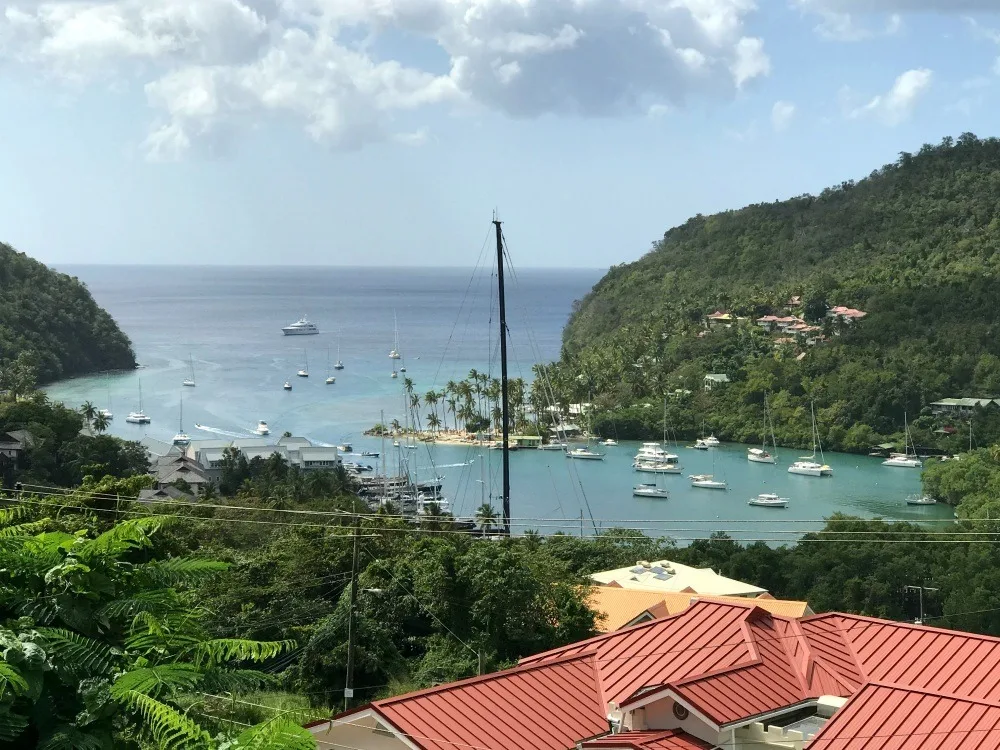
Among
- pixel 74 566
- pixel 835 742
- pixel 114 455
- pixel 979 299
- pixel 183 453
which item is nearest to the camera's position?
pixel 74 566

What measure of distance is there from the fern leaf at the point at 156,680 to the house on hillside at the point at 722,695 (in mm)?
3762

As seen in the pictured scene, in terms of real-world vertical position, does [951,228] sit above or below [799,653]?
above

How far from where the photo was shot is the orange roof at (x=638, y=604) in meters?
15.6

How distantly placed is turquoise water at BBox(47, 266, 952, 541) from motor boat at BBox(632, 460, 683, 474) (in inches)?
17.6

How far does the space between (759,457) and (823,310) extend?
1488cm

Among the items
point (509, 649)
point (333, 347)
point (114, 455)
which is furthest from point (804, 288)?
point (509, 649)

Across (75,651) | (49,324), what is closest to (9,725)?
(75,651)

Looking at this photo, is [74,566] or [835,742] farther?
[835,742]

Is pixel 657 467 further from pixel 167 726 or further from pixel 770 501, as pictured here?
pixel 167 726

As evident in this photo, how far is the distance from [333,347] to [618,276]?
828 inches

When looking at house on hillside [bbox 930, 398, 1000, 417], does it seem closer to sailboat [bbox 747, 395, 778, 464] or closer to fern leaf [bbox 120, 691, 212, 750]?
sailboat [bbox 747, 395, 778, 464]

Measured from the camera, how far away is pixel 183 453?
41031 millimetres

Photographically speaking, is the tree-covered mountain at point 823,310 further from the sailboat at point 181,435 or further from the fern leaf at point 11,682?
the fern leaf at point 11,682

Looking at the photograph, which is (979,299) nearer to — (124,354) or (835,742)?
(124,354)
